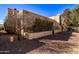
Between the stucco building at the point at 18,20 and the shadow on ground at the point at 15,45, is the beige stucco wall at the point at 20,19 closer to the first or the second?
the stucco building at the point at 18,20

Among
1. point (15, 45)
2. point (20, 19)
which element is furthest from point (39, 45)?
point (20, 19)

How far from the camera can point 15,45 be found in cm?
444

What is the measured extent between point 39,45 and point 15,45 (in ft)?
1.58

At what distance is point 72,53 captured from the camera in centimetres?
444

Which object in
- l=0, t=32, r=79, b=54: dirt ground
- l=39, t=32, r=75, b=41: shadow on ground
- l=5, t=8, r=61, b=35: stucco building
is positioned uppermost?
l=5, t=8, r=61, b=35: stucco building

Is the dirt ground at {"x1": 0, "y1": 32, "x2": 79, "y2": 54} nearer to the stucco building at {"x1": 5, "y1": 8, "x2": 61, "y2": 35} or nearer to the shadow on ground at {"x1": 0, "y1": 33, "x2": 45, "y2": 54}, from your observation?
the shadow on ground at {"x1": 0, "y1": 33, "x2": 45, "y2": 54}

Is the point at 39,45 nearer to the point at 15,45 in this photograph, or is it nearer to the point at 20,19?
the point at 15,45

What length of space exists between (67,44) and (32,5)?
1.06m

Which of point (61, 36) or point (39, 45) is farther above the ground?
point (61, 36)

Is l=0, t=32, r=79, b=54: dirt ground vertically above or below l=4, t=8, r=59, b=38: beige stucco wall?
below

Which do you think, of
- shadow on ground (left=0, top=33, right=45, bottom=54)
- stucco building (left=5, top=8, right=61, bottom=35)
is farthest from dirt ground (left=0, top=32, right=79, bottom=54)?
stucco building (left=5, top=8, right=61, bottom=35)

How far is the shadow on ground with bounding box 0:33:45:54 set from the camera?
4.40 m

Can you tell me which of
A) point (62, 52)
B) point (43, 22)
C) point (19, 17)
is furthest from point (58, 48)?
point (19, 17)

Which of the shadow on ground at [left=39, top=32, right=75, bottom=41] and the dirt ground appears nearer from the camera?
the dirt ground
